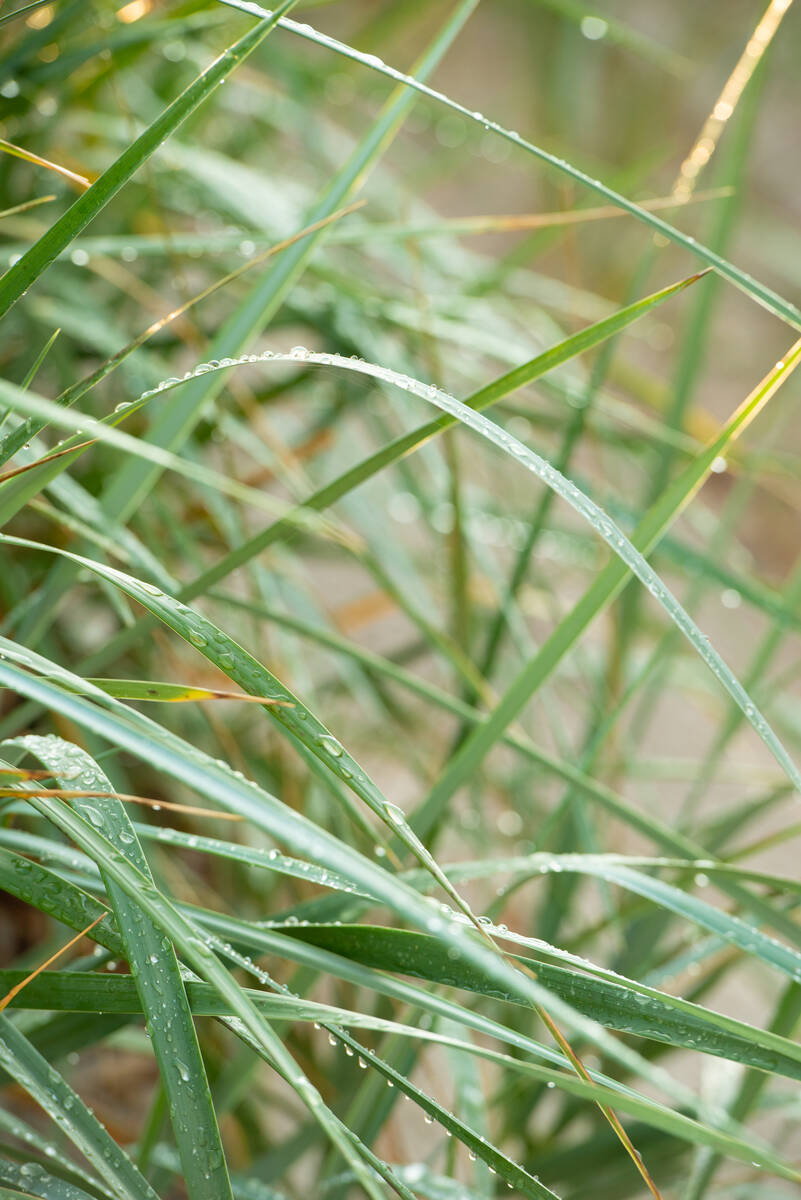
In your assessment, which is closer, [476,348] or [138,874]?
[138,874]

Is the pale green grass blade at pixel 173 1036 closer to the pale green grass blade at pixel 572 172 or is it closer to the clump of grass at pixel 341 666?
the clump of grass at pixel 341 666

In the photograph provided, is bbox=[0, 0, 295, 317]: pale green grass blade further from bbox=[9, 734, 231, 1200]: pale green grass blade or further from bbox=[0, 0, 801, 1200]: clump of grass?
bbox=[9, 734, 231, 1200]: pale green grass blade

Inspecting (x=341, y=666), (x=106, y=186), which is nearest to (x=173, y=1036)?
(x=106, y=186)

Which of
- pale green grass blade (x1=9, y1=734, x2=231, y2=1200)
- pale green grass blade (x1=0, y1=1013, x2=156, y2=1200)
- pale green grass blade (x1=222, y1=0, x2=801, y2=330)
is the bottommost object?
pale green grass blade (x1=0, y1=1013, x2=156, y2=1200)

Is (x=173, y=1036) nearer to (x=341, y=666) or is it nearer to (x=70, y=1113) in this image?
(x=70, y=1113)

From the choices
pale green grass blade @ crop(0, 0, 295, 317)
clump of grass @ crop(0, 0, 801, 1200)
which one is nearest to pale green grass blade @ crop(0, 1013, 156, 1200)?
clump of grass @ crop(0, 0, 801, 1200)

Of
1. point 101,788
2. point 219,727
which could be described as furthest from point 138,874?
point 219,727

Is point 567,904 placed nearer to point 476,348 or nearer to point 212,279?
point 476,348

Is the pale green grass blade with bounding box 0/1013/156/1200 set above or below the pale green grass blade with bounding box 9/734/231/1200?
below
